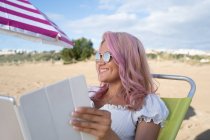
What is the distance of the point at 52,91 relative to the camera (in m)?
1.36

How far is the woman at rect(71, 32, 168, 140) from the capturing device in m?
2.28

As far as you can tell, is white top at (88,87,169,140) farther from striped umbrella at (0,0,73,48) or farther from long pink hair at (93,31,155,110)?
striped umbrella at (0,0,73,48)

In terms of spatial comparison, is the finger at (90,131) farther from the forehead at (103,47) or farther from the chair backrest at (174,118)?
the chair backrest at (174,118)

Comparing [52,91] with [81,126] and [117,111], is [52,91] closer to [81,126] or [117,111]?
[81,126]

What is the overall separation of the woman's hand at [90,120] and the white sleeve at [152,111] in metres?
0.78

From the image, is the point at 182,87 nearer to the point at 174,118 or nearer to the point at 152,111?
the point at 174,118

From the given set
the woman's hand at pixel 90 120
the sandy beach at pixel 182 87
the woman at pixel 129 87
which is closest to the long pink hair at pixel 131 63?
the woman at pixel 129 87

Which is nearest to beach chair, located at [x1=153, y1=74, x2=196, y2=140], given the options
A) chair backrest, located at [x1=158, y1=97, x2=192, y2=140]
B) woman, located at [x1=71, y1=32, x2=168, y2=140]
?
A: chair backrest, located at [x1=158, y1=97, x2=192, y2=140]

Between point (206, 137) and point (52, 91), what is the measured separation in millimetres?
4116

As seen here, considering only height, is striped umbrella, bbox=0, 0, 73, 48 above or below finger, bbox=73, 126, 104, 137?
above

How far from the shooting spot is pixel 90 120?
1.46 metres

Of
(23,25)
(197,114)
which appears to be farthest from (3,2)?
(197,114)

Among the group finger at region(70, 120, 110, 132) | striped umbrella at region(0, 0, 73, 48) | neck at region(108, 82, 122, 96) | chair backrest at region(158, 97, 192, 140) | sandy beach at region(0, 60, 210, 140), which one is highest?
striped umbrella at region(0, 0, 73, 48)

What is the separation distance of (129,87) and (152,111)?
0.22m
